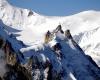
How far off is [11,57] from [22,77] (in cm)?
2767

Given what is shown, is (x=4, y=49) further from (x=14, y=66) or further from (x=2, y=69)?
(x=2, y=69)

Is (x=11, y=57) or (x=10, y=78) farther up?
(x=11, y=57)

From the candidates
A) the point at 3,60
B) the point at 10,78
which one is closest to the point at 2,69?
the point at 10,78

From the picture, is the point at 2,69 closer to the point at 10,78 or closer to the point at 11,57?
the point at 10,78

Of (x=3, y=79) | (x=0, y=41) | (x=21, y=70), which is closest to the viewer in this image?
(x=3, y=79)

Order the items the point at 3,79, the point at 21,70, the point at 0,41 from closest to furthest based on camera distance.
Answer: the point at 3,79, the point at 21,70, the point at 0,41

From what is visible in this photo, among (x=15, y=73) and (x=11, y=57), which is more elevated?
(x=11, y=57)

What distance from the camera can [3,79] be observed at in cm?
16088

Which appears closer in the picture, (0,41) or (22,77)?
(22,77)

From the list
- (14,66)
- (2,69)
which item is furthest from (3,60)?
(2,69)

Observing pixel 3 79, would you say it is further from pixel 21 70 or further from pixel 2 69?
pixel 21 70

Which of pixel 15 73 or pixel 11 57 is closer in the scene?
pixel 15 73

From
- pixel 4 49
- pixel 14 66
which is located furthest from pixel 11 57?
pixel 14 66

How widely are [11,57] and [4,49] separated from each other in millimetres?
4068
